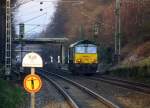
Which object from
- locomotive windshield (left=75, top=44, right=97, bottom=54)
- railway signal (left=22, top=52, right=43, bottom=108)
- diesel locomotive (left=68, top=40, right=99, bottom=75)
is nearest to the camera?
railway signal (left=22, top=52, right=43, bottom=108)

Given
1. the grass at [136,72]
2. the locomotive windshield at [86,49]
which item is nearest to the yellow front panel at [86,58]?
the locomotive windshield at [86,49]

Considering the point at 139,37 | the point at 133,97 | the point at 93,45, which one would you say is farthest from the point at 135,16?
the point at 133,97

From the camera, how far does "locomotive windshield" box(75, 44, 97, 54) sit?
6309 cm

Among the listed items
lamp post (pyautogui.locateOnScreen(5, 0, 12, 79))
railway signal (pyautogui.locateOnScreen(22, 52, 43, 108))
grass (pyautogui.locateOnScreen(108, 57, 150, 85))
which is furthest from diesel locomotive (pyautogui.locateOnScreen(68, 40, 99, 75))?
railway signal (pyautogui.locateOnScreen(22, 52, 43, 108))

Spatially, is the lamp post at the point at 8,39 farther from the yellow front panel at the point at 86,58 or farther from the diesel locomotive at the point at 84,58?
the yellow front panel at the point at 86,58

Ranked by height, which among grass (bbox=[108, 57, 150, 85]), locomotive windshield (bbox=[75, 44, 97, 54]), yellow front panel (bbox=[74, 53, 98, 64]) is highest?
locomotive windshield (bbox=[75, 44, 97, 54])

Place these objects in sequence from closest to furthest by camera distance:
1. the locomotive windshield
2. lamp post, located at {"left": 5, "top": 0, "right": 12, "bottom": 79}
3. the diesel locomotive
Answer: lamp post, located at {"left": 5, "top": 0, "right": 12, "bottom": 79} → the diesel locomotive → the locomotive windshield

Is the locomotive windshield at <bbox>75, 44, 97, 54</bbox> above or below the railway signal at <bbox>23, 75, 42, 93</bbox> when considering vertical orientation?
above

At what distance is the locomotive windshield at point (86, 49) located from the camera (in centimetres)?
6309

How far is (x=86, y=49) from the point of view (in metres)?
63.4

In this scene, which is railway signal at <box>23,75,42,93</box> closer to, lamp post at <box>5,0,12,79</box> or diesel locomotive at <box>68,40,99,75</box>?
lamp post at <box>5,0,12,79</box>

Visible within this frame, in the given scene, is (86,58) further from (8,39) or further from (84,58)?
(8,39)

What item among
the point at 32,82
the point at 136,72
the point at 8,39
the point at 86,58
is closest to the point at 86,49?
the point at 86,58

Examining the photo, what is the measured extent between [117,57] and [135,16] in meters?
11.1
